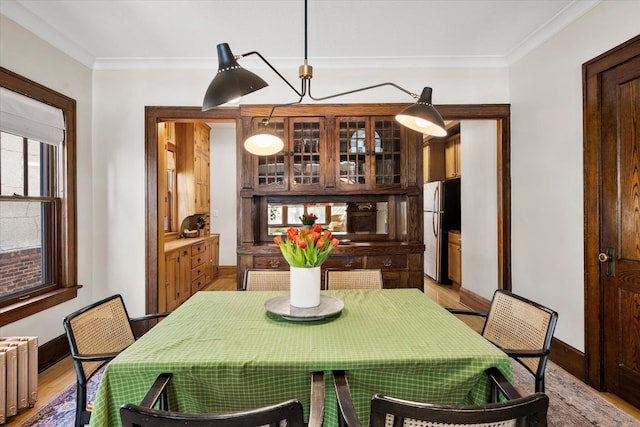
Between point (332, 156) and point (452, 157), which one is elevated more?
point (452, 157)

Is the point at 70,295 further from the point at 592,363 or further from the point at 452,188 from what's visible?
the point at 452,188

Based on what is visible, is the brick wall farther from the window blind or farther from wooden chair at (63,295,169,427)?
wooden chair at (63,295,169,427)

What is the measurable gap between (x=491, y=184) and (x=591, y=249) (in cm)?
151

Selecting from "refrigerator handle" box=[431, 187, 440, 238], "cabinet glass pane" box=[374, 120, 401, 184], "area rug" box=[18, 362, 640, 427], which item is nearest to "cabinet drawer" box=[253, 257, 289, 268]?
"cabinet glass pane" box=[374, 120, 401, 184]

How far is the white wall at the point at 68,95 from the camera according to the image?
97.3 inches

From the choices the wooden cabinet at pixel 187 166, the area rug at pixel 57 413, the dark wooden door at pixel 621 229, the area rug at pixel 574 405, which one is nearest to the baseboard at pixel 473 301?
the area rug at pixel 574 405

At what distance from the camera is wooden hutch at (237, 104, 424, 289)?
3.33m

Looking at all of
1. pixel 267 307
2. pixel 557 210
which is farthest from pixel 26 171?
pixel 557 210

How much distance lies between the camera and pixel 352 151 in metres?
3.41

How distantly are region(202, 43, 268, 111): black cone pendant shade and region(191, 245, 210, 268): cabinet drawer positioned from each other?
350cm

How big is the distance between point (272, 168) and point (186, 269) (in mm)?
1895

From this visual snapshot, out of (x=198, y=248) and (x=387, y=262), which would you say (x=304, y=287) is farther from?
(x=198, y=248)

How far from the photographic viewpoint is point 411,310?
181cm

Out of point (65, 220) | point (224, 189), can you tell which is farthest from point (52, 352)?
point (224, 189)
